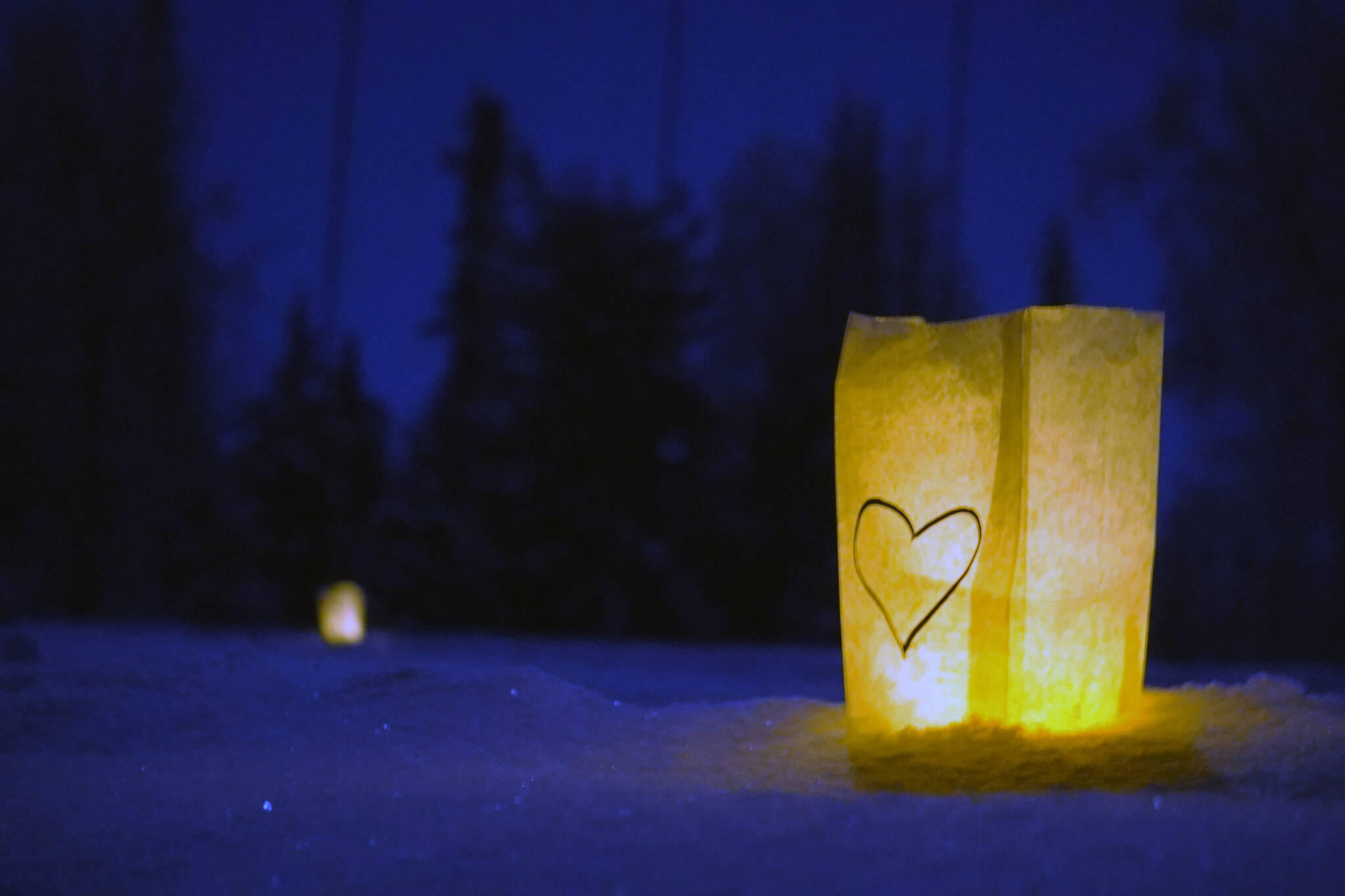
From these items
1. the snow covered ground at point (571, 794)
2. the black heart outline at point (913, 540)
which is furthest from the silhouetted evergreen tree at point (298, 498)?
the black heart outline at point (913, 540)

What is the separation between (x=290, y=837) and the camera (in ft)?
11.1

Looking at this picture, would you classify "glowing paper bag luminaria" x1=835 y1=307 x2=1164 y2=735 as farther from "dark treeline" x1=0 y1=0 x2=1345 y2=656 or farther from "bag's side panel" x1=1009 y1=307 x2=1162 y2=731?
Answer: "dark treeline" x1=0 y1=0 x2=1345 y2=656

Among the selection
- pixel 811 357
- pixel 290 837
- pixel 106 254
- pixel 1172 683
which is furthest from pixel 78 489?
pixel 290 837

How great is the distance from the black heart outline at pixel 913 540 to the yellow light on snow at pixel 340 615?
7559 millimetres

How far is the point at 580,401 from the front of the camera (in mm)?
16594

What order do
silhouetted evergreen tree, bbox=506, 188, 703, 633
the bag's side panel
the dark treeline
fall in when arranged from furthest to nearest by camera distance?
silhouetted evergreen tree, bbox=506, 188, 703, 633 → the dark treeline → the bag's side panel

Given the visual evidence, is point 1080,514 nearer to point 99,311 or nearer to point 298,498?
point 99,311

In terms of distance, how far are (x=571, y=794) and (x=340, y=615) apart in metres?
8.27

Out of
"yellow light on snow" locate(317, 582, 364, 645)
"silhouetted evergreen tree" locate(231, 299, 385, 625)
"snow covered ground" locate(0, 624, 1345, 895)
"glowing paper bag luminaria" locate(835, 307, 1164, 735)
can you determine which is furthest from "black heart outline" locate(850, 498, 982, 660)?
"silhouetted evergreen tree" locate(231, 299, 385, 625)

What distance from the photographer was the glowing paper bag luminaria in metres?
4.63

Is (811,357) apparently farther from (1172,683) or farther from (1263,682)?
(1263,682)

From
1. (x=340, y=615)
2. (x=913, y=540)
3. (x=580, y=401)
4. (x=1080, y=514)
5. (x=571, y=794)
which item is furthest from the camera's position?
(x=580, y=401)

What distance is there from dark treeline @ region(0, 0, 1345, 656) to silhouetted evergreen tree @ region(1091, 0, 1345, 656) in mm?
33

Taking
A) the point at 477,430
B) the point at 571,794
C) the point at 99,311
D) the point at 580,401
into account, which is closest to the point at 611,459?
the point at 580,401
